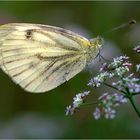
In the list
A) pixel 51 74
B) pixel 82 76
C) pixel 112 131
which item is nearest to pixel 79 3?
pixel 82 76

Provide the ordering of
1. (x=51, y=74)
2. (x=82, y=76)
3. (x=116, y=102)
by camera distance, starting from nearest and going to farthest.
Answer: (x=116, y=102), (x=51, y=74), (x=82, y=76)

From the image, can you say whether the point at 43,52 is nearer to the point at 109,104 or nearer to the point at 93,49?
the point at 93,49

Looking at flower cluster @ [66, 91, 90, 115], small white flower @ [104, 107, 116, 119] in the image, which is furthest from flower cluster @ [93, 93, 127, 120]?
flower cluster @ [66, 91, 90, 115]

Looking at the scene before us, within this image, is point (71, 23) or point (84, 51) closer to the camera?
point (84, 51)

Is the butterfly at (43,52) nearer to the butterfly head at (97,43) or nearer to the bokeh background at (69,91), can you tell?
the butterfly head at (97,43)

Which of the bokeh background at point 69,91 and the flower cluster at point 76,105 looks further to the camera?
the bokeh background at point 69,91

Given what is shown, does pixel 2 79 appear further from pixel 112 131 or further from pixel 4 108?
pixel 112 131

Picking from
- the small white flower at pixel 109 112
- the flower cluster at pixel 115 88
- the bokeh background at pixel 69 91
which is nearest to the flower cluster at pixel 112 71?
the flower cluster at pixel 115 88
